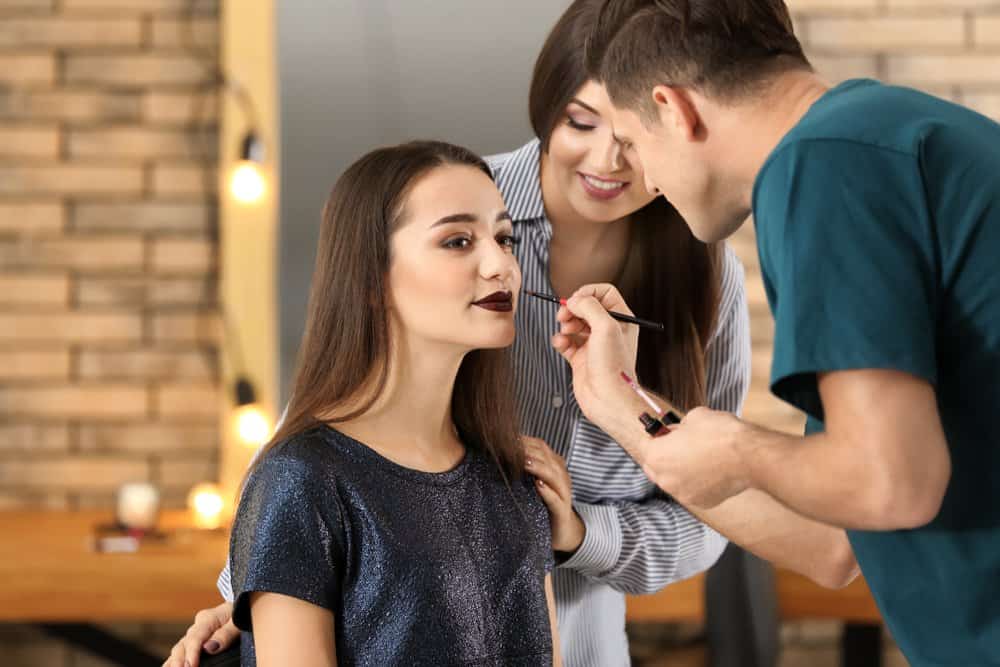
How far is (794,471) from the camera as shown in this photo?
103cm

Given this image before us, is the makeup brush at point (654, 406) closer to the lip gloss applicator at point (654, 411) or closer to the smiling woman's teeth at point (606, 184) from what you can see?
the lip gloss applicator at point (654, 411)

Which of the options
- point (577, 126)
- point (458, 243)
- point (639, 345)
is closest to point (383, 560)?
point (458, 243)

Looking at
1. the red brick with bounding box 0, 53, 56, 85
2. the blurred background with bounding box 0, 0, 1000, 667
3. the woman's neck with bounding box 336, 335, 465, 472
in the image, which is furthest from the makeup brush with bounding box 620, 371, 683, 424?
the red brick with bounding box 0, 53, 56, 85

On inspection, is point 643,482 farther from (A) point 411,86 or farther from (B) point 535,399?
(A) point 411,86

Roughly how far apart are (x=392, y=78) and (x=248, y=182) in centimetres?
50

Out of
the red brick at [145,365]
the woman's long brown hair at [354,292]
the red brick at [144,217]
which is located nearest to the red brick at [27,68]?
the red brick at [144,217]

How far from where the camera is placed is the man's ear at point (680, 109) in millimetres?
1177

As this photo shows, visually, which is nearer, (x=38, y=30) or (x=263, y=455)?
(x=263, y=455)

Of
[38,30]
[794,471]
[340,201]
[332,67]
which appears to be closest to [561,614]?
[340,201]

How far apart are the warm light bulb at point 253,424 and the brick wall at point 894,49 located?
1.25 meters

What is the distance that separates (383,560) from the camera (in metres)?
1.44

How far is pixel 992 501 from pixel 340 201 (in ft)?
2.90

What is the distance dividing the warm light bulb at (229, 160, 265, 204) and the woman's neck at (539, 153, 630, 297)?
1.38 metres

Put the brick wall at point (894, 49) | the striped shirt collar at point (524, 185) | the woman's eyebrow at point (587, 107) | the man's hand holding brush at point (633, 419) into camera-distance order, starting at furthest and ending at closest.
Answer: the brick wall at point (894, 49), the striped shirt collar at point (524, 185), the woman's eyebrow at point (587, 107), the man's hand holding brush at point (633, 419)
